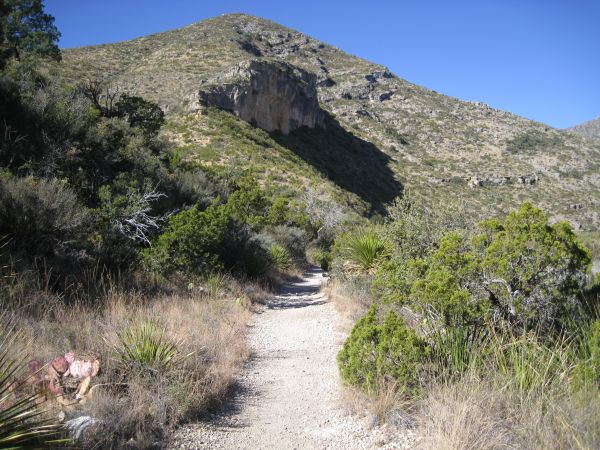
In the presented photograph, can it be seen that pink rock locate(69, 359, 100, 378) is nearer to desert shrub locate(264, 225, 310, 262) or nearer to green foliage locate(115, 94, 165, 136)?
desert shrub locate(264, 225, 310, 262)

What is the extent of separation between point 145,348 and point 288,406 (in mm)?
1611

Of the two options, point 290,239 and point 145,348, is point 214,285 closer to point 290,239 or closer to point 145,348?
point 145,348

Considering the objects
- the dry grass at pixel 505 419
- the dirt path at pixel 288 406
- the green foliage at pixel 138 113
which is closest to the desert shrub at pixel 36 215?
the dirt path at pixel 288 406

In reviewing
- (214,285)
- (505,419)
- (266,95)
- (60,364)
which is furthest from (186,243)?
(266,95)

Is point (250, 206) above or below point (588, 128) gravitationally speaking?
below

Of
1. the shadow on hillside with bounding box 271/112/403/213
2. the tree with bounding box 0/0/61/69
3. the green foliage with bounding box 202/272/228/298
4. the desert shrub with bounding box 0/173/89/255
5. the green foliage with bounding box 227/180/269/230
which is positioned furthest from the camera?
the shadow on hillside with bounding box 271/112/403/213

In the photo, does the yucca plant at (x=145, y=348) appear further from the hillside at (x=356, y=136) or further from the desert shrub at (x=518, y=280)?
the hillside at (x=356, y=136)

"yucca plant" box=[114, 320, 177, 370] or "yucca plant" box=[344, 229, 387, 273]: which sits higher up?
"yucca plant" box=[344, 229, 387, 273]

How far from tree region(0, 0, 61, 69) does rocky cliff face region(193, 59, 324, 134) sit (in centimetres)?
1802

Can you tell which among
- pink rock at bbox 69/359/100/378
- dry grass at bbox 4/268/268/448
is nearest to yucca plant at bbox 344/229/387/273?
dry grass at bbox 4/268/268/448

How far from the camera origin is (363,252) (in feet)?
33.0

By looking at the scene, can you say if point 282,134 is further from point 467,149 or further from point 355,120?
point 467,149

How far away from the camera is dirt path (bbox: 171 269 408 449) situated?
3703 millimetres

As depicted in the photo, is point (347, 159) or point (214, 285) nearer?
point (214, 285)
